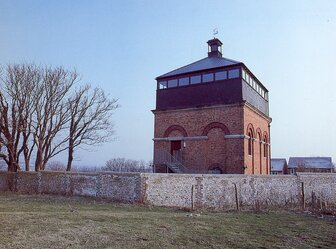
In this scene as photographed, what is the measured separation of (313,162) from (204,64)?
159 feet

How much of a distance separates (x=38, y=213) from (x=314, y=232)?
9369mm

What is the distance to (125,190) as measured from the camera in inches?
597

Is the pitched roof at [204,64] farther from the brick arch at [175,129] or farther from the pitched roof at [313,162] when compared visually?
the pitched roof at [313,162]

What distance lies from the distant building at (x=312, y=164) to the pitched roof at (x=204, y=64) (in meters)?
40.2

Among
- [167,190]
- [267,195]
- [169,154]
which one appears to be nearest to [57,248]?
[167,190]

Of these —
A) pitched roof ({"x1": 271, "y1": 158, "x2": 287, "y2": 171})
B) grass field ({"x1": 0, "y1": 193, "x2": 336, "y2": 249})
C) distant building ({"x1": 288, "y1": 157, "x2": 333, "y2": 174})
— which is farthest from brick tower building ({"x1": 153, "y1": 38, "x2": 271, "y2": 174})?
distant building ({"x1": 288, "y1": 157, "x2": 333, "y2": 174})

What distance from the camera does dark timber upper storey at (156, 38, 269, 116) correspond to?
2281cm

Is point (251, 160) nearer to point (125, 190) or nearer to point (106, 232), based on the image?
point (125, 190)

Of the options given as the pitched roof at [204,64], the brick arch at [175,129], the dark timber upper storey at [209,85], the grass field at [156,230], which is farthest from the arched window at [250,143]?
the grass field at [156,230]

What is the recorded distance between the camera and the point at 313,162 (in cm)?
6391

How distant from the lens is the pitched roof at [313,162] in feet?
200

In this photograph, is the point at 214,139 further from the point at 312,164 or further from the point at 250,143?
the point at 312,164

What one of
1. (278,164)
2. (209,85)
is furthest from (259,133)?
(278,164)

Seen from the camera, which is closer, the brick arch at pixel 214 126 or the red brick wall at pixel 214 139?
the red brick wall at pixel 214 139
